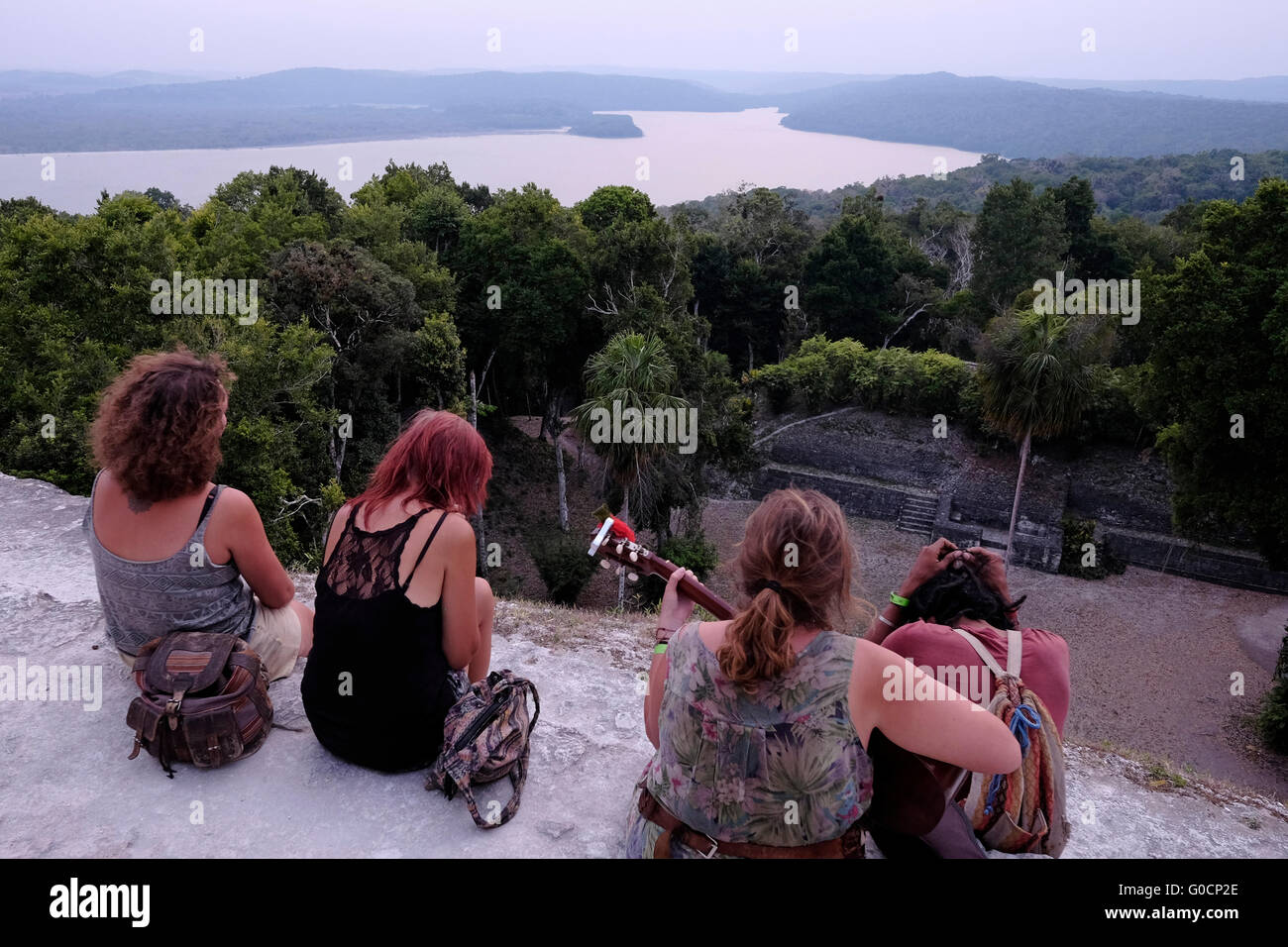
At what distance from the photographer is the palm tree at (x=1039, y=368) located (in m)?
16.9

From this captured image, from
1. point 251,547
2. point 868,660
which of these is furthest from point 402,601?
point 868,660

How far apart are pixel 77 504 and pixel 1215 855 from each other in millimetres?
8158

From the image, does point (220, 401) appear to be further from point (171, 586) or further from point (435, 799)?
point (435, 799)

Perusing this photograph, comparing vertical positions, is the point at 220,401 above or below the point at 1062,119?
below

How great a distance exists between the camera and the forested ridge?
1352cm

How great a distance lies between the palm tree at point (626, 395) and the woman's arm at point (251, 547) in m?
11.8

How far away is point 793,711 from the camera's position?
232 cm

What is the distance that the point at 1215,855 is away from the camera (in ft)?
12.8

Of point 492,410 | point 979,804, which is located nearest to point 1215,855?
point 979,804

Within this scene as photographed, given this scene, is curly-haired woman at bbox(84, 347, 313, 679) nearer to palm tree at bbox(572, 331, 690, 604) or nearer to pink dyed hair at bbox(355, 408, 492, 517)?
pink dyed hair at bbox(355, 408, 492, 517)

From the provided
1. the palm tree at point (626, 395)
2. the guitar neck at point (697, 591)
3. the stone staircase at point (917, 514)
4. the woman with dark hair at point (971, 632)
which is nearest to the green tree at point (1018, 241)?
the stone staircase at point (917, 514)

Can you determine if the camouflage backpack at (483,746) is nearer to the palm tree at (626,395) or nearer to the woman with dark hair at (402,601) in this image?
the woman with dark hair at (402,601)

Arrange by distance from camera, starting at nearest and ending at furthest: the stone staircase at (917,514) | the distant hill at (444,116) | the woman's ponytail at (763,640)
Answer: the woman's ponytail at (763,640)
the stone staircase at (917,514)
the distant hill at (444,116)

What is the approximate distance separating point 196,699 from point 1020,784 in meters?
3.07
